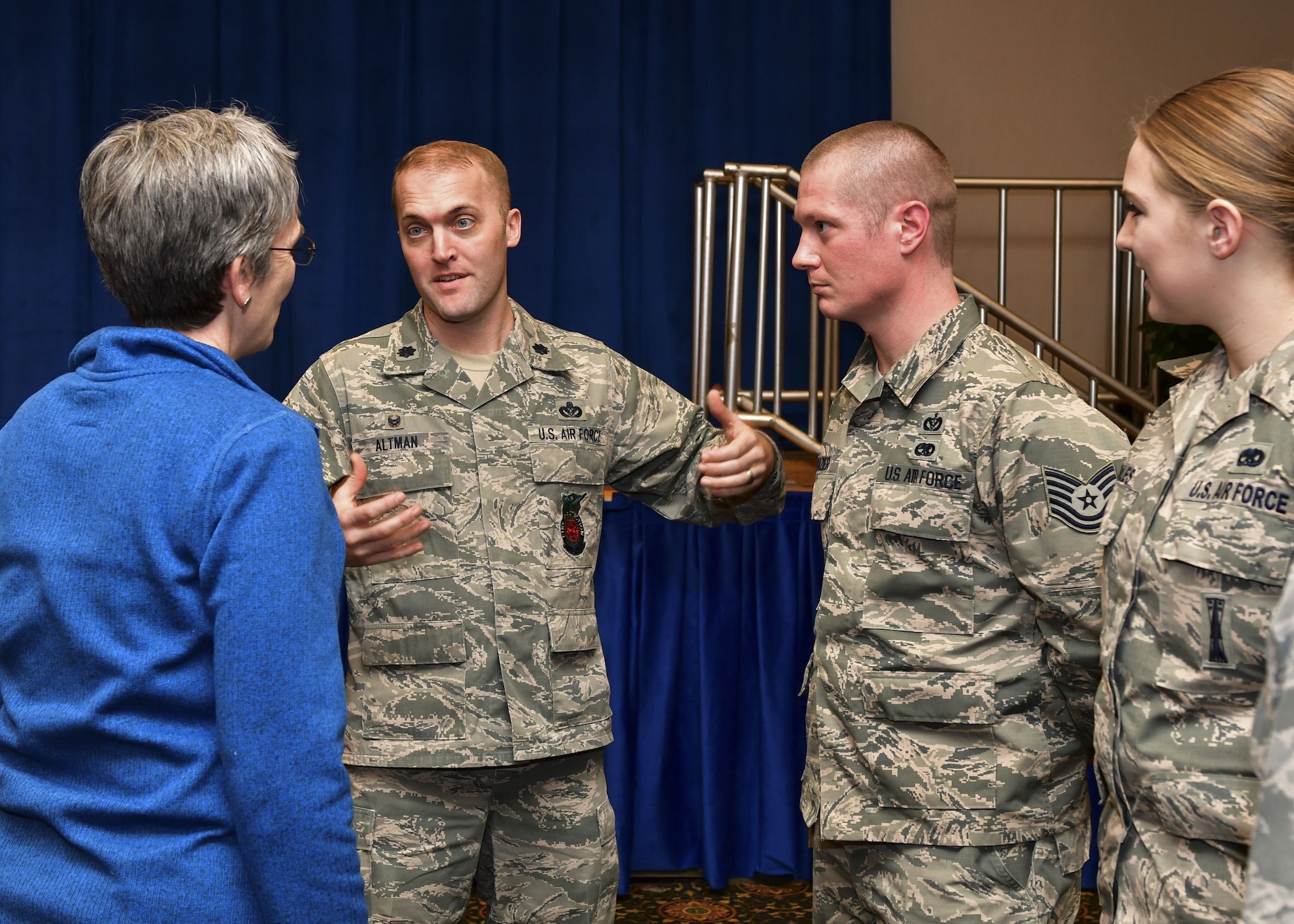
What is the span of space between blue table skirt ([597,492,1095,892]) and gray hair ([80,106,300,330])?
2062 millimetres

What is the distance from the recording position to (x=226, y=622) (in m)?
1.14

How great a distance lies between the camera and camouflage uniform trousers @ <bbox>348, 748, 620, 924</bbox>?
7.00 feet

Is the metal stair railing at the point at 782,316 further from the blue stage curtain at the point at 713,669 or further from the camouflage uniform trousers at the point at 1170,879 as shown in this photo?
the camouflage uniform trousers at the point at 1170,879

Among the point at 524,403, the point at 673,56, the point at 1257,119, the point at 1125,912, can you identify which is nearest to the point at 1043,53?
the point at 673,56

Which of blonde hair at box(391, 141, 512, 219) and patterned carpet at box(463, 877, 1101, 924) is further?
patterned carpet at box(463, 877, 1101, 924)

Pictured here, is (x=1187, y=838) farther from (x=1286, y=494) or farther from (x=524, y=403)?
(x=524, y=403)

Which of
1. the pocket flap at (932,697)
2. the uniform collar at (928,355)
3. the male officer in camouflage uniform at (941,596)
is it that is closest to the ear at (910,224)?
the male officer in camouflage uniform at (941,596)

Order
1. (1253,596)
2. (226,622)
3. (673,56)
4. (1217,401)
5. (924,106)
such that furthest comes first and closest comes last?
(924,106) → (673,56) → (1217,401) → (1253,596) → (226,622)

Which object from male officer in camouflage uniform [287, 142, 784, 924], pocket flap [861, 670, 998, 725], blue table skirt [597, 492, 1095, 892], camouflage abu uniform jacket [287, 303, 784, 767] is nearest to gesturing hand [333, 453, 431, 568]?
male officer in camouflage uniform [287, 142, 784, 924]

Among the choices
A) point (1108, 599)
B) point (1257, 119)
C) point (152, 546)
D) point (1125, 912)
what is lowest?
point (1125, 912)

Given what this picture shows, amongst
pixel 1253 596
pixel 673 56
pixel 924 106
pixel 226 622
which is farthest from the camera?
pixel 924 106

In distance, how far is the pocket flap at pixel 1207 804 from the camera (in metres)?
1.25

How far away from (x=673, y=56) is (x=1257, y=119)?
11.1 ft

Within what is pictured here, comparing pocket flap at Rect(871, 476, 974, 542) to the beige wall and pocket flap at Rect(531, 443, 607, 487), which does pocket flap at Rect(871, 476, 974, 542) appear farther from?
the beige wall
